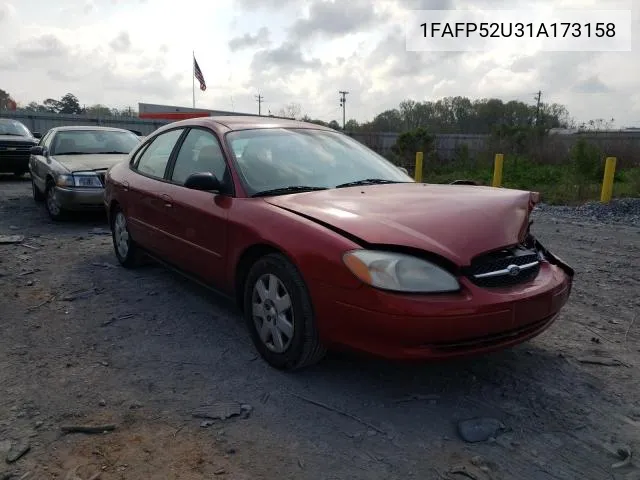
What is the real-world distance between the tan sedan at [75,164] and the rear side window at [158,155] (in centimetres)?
219

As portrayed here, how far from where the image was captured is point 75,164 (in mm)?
7965

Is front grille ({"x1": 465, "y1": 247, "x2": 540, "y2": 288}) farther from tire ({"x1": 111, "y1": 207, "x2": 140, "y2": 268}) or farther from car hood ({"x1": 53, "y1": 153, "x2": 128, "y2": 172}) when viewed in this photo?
car hood ({"x1": 53, "y1": 153, "x2": 128, "y2": 172})

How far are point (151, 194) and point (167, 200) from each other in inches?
14.5

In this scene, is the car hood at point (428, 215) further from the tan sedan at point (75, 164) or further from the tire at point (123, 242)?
the tan sedan at point (75, 164)

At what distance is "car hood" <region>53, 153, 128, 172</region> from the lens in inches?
307

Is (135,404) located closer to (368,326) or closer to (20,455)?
(20,455)

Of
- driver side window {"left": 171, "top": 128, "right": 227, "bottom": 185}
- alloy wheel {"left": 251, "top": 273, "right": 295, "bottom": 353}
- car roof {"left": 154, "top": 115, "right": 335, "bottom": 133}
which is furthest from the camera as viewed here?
car roof {"left": 154, "top": 115, "right": 335, "bottom": 133}

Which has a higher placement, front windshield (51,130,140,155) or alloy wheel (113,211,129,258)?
front windshield (51,130,140,155)

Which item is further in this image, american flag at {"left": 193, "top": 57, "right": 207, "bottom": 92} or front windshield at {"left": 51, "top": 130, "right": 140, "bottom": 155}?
american flag at {"left": 193, "top": 57, "right": 207, "bottom": 92}

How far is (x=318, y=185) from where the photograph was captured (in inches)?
144

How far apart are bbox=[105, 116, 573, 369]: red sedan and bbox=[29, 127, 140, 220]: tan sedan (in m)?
3.75

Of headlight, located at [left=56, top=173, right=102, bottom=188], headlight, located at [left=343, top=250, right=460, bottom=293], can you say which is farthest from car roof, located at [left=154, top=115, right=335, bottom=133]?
headlight, located at [left=56, top=173, right=102, bottom=188]

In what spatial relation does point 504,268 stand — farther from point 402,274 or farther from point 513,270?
point 402,274

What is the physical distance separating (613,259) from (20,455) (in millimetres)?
5782
